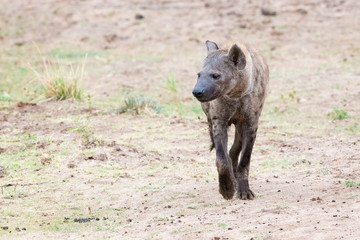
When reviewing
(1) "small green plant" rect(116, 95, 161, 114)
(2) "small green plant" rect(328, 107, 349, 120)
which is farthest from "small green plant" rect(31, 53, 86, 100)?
(2) "small green plant" rect(328, 107, 349, 120)

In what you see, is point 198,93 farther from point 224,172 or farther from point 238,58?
point 224,172

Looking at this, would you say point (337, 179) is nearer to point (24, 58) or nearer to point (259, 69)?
point (259, 69)

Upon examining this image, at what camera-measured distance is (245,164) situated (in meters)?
5.68

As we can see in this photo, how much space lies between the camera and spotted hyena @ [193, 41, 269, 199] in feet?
17.2

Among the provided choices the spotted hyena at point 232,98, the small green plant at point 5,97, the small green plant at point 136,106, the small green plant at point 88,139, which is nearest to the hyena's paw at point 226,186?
the spotted hyena at point 232,98

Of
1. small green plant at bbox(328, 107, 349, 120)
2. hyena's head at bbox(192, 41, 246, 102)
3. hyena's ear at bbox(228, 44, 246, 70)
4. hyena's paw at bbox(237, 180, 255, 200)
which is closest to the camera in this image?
hyena's head at bbox(192, 41, 246, 102)

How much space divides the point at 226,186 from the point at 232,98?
732mm

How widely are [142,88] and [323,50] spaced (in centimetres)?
375

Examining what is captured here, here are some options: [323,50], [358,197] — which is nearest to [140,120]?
[358,197]

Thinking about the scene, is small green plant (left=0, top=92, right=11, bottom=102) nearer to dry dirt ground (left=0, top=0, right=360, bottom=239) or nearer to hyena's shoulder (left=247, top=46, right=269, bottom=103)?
dry dirt ground (left=0, top=0, right=360, bottom=239)

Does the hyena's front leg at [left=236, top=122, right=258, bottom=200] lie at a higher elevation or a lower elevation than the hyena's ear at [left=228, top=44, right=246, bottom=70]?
lower

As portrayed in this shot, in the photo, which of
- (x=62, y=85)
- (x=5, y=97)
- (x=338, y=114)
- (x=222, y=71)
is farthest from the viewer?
(x=5, y=97)

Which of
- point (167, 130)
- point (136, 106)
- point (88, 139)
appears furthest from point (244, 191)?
point (136, 106)

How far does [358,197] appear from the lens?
511 cm
